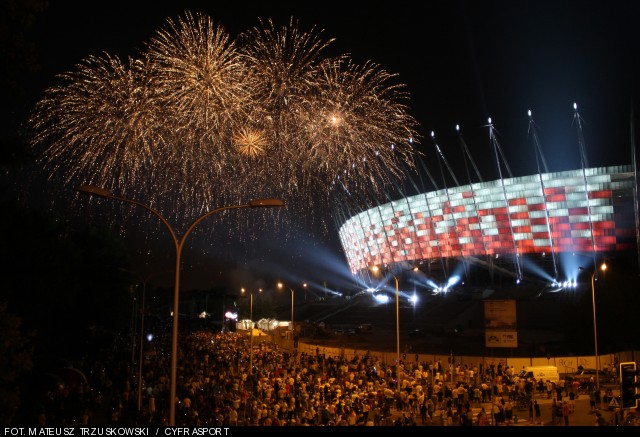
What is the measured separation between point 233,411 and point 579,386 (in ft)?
49.2

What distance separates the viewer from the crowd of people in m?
18.6

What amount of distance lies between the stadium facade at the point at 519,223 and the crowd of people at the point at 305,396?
52522mm

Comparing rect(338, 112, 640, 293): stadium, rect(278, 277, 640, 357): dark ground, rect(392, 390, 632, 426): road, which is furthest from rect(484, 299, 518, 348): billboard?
rect(338, 112, 640, 293): stadium

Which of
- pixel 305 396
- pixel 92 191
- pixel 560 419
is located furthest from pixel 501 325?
pixel 92 191

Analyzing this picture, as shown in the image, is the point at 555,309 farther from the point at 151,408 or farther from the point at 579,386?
the point at 151,408

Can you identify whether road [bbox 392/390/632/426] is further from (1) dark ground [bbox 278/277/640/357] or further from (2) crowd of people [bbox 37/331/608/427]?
(1) dark ground [bbox 278/277/640/357]

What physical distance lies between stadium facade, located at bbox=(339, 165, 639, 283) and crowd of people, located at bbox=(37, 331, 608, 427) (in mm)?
52522

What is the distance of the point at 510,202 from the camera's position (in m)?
82.8

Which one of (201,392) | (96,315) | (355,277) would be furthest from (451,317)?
(355,277)

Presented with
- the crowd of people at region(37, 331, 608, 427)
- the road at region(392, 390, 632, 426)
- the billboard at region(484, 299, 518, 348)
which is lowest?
the road at region(392, 390, 632, 426)

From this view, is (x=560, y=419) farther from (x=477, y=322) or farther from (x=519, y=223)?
(x=519, y=223)

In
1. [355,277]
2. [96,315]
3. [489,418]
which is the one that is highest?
[355,277]

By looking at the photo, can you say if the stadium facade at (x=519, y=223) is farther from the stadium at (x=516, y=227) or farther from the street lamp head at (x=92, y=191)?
the street lamp head at (x=92, y=191)

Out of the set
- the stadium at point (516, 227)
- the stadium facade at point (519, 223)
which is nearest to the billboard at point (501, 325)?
the stadium at point (516, 227)
